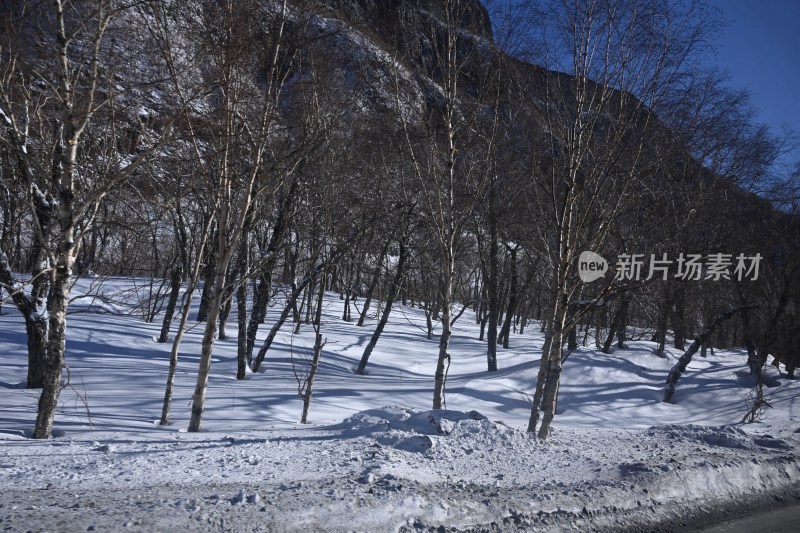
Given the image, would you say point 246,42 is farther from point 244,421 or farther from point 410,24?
point 244,421

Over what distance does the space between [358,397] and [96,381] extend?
18.4ft

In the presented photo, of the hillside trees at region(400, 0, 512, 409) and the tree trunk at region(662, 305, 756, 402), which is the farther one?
the tree trunk at region(662, 305, 756, 402)

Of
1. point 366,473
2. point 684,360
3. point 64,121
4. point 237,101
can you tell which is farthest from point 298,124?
point 684,360

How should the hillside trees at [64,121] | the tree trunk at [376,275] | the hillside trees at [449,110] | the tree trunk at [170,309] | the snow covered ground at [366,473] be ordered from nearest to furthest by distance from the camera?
the snow covered ground at [366,473] → the hillside trees at [64,121] → the hillside trees at [449,110] → the tree trunk at [376,275] → the tree trunk at [170,309]

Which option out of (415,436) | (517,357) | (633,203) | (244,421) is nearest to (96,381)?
(244,421)

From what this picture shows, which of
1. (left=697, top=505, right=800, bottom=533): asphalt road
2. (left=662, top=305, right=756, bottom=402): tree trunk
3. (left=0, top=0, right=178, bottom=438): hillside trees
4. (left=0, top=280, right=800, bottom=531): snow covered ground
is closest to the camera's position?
(left=0, top=280, right=800, bottom=531): snow covered ground

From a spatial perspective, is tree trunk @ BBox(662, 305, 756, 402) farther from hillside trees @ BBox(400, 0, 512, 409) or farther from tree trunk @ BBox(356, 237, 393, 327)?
hillside trees @ BBox(400, 0, 512, 409)

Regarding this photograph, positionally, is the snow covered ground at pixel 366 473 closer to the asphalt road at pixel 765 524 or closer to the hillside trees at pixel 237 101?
the asphalt road at pixel 765 524
